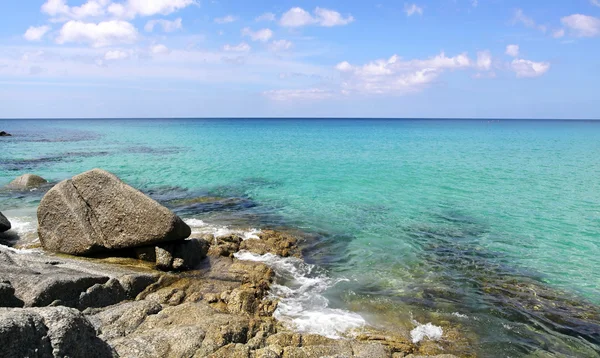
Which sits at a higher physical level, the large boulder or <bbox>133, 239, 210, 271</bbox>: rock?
the large boulder

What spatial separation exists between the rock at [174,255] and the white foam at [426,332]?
7.32 meters

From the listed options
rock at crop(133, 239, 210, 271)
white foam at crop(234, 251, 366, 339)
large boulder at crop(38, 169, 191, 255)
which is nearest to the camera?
white foam at crop(234, 251, 366, 339)

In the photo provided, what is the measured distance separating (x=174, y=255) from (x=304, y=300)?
4.55 metres

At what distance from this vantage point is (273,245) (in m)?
15.9

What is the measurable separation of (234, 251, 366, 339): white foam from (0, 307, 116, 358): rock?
5451mm

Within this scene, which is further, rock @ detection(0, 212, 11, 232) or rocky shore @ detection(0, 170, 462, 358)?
rock @ detection(0, 212, 11, 232)

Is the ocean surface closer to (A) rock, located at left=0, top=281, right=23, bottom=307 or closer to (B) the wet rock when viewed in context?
(B) the wet rock

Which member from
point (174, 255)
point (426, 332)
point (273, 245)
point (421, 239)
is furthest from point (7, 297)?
point (421, 239)

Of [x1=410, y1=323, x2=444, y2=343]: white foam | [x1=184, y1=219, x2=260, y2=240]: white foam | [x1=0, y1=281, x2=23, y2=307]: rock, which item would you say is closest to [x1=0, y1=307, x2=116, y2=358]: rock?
[x1=0, y1=281, x2=23, y2=307]: rock

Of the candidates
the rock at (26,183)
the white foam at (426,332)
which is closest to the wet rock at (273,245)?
the white foam at (426,332)

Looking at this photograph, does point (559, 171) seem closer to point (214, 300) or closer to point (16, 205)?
point (214, 300)

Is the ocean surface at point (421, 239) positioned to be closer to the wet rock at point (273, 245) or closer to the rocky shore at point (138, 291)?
the wet rock at point (273, 245)

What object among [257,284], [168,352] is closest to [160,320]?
[168,352]

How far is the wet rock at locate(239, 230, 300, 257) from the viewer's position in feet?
50.4
